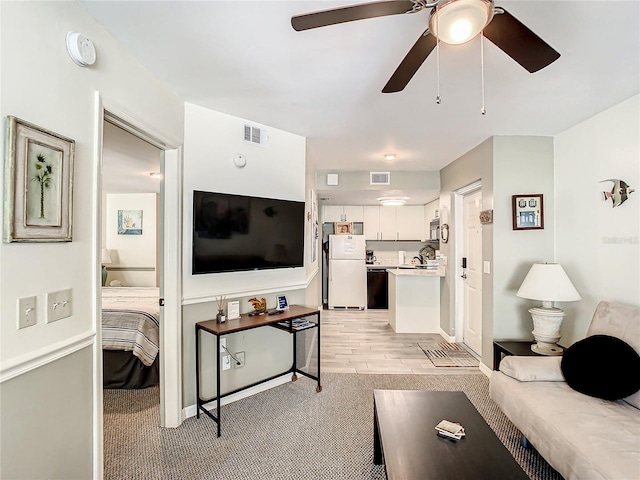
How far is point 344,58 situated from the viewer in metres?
1.96

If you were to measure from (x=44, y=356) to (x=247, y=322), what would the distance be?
4.83 ft

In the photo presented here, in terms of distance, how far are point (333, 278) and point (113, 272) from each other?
4.07 m

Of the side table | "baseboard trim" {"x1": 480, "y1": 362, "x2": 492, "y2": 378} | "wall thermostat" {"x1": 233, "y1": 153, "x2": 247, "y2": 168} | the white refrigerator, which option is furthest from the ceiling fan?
the white refrigerator

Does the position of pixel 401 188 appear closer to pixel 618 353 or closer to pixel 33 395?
pixel 618 353

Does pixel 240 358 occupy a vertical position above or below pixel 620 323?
below

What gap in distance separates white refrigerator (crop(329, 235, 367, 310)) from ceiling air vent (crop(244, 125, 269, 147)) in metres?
3.72

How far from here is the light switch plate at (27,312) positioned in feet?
4.17

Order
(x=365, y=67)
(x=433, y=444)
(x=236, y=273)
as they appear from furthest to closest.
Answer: (x=236, y=273), (x=365, y=67), (x=433, y=444)

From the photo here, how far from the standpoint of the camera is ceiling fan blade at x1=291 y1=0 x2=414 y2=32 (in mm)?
1166

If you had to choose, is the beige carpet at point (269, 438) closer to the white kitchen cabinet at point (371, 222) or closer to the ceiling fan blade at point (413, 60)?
the ceiling fan blade at point (413, 60)

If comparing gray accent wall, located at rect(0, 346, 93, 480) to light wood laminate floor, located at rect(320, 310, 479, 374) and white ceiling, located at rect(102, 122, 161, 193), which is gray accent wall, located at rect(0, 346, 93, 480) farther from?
light wood laminate floor, located at rect(320, 310, 479, 374)

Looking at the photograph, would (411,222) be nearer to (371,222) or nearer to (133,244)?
(371,222)

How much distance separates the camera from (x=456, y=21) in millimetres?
1212

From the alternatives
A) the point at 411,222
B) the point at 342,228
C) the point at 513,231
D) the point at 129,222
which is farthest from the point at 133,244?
the point at 513,231
